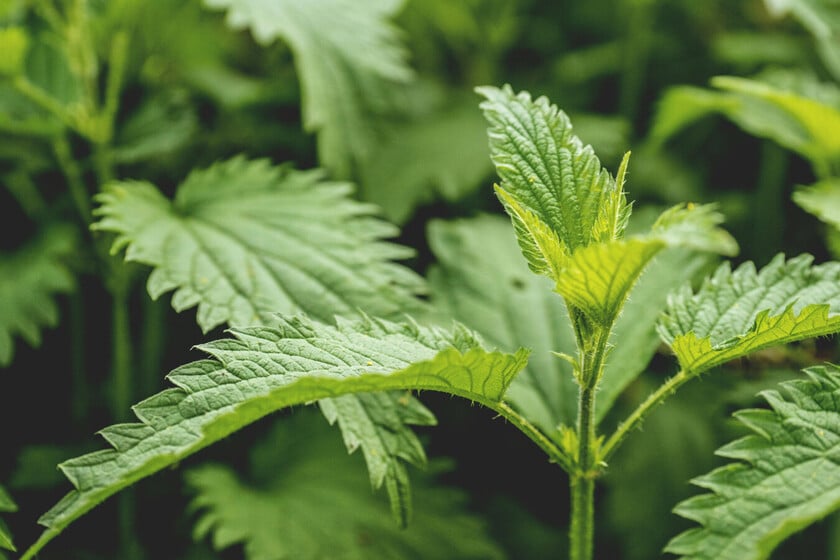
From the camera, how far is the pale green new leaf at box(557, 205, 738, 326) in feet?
2.53

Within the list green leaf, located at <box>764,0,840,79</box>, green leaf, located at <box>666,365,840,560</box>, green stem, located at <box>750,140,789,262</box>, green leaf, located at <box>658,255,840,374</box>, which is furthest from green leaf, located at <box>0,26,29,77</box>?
green stem, located at <box>750,140,789,262</box>

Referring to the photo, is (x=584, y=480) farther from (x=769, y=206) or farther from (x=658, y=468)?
(x=769, y=206)

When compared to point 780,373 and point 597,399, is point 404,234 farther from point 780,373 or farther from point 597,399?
point 780,373

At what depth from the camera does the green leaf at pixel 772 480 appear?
33.3 inches

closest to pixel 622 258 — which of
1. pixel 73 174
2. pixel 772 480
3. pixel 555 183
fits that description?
pixel 555 183

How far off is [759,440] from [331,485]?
0.80 m

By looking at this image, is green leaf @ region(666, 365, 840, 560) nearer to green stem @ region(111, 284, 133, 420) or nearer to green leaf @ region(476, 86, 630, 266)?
green leaf @ region(476, 86, 630, 266)

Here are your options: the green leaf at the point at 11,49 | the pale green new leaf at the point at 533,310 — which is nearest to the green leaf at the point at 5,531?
the pale green new leaf at the point at 533,310

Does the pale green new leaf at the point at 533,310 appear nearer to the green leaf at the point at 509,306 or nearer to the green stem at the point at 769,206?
the green leaf at the point at 509,306

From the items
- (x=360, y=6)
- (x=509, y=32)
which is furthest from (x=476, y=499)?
(x=509, y=32)

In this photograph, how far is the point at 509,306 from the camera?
143 centimetres

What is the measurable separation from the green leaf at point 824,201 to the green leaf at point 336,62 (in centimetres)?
83

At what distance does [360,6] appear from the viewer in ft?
5.80

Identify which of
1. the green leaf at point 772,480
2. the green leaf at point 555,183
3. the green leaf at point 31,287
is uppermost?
the green leaf at point 555,183
